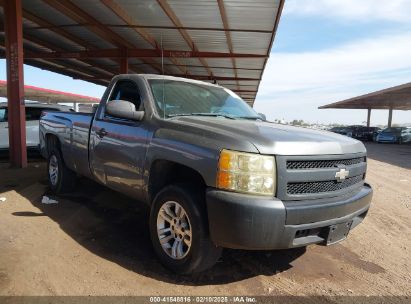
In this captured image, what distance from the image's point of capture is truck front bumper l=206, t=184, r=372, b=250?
296 cm

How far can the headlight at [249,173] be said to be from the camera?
9.98 ft

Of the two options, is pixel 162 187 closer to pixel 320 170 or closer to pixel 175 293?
pixel 175 293

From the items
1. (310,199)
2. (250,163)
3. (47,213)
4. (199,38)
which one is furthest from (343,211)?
(199,38)

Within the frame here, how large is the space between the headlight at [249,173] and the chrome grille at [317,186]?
21 cm

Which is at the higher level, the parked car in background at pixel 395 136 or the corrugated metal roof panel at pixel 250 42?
the corrugated metal roof panel at pixel 250 42

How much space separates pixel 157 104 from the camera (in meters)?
4.17

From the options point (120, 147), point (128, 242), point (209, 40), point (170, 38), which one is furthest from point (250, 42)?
point (128, 242)

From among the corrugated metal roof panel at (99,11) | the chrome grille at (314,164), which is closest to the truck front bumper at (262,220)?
the chrome grille at (314,164)

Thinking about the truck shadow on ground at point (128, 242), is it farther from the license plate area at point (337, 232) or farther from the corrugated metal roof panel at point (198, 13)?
the corrugated metal roof panel at point (198, 13)

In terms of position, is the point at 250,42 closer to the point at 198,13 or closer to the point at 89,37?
the point at 198,13

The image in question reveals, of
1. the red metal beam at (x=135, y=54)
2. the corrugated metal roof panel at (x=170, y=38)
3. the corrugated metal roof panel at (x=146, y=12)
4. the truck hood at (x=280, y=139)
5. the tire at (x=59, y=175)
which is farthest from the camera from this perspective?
A: the red metal beam at (x=135, y=54)

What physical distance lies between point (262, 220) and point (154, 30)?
439 inches

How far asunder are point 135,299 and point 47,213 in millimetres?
2782

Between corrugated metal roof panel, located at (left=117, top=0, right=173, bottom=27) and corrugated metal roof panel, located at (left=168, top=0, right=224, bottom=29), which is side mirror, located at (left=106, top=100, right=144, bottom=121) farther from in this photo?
corrugated metal roof panel, located at (left=117, top=0, right=173, bottom=27)
